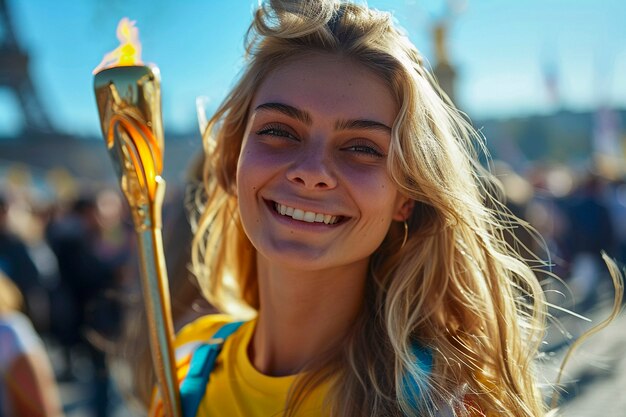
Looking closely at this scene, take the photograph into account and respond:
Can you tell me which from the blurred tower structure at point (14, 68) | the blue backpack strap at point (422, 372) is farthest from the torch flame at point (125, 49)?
the blurred tower structure at point (14, 68)

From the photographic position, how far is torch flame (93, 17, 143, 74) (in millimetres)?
1800

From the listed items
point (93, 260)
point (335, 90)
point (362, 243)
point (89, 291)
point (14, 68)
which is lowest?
point (14, 68)

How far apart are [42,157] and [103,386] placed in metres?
29.5

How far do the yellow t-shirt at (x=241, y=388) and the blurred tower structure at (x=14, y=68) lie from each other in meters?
22.4

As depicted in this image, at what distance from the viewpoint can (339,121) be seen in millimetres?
1618

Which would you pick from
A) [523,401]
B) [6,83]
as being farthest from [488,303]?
[6,83]

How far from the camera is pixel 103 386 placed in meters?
5.26

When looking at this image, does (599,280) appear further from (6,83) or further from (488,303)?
(6,83)

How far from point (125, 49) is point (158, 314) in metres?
0.67

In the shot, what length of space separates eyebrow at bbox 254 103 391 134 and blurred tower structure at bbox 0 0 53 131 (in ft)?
74.1

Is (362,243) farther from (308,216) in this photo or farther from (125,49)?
(125,49)

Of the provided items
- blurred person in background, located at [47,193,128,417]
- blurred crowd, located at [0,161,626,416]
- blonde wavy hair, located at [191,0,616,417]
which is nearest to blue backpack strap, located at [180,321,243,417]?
blonde wavy hair, located at [191,0,616,417]

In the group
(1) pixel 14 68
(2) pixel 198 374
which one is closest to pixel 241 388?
(2) pixel 198 374

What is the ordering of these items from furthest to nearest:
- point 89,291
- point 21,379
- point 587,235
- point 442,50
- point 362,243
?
point 587,235, point 442,50, point 89,291, point 21,379, point 362,243
